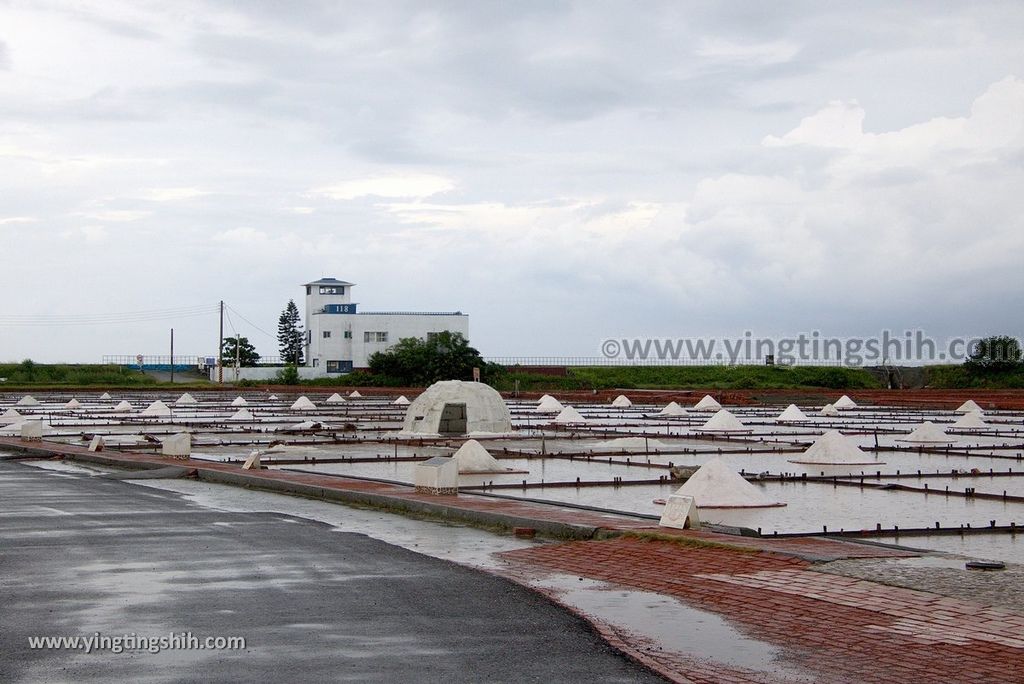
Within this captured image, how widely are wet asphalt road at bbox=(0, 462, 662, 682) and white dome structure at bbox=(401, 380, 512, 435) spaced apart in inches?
938

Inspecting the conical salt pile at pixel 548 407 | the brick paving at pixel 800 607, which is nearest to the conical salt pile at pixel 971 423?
the conical salt pile at pixel 548 407

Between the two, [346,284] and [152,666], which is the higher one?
[346,284]

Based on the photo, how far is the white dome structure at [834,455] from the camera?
28.2 metres

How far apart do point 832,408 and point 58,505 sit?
146ft

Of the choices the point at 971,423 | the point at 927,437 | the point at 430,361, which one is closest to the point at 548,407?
the point at 971,423

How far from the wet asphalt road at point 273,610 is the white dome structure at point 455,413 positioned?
2384cm

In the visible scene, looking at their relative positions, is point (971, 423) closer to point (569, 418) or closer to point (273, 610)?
point (569, 418)

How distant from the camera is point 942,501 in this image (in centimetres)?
2008

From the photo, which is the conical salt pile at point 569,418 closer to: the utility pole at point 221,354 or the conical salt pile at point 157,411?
the conical salt pile at point 157,411

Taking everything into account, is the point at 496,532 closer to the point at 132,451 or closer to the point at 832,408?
the point at 132,451

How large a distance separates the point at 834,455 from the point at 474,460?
8691 mm

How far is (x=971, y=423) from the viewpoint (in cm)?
4356

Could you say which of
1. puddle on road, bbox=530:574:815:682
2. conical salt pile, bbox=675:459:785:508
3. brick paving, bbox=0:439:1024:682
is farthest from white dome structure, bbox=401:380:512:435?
puddle on road, bbox=530:574:815:682

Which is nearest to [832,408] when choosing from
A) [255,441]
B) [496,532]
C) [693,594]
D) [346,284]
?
[255,441]
